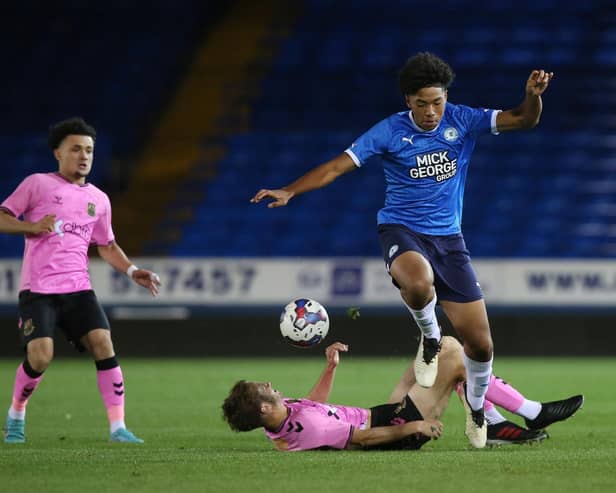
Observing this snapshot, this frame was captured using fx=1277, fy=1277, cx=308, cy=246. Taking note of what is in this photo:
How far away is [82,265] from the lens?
808cm

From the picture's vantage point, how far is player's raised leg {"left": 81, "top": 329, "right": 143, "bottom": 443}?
26.2 feet

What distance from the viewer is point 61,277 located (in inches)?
312

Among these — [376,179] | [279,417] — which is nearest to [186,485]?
[279,417]

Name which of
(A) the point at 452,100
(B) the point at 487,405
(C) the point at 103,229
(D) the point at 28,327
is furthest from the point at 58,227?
(A) the point at 452,100

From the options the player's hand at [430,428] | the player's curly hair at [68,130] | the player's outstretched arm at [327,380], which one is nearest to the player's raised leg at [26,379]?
the player's curly hair at [68,130]

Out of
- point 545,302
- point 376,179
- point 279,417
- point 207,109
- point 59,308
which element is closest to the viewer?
point 279,417

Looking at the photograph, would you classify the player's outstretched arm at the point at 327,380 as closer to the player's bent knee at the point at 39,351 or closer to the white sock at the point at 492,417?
the white sock at the point at 492,417

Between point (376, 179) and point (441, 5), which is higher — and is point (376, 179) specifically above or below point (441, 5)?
below

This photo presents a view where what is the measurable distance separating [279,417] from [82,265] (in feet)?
6.25

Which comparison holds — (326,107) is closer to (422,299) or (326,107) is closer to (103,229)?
(103,229)

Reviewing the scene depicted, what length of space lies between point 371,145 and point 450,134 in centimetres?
46

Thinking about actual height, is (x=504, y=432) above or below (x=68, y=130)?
below

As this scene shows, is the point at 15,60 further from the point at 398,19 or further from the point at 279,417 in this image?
the point at 279,417

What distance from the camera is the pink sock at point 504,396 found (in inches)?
294
